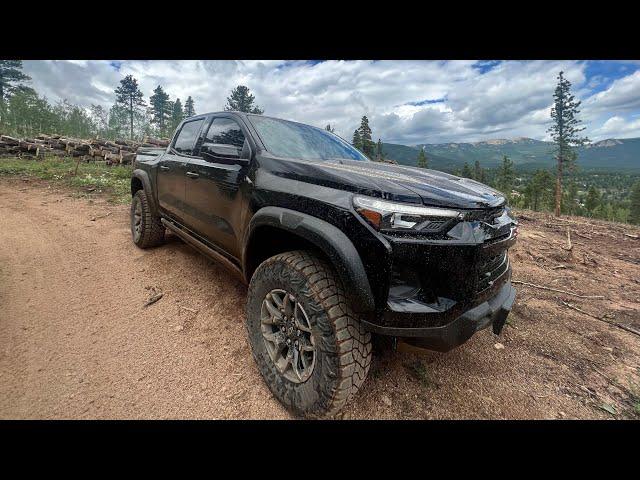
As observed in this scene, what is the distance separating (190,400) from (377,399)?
1.21 m

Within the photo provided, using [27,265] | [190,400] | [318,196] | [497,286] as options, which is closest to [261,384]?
[190,400]

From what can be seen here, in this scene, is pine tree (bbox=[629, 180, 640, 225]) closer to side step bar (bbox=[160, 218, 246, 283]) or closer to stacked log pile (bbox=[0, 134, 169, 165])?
stacked log pile (bbox=[0, 134, 169, 165])

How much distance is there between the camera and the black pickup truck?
1527 millimetres

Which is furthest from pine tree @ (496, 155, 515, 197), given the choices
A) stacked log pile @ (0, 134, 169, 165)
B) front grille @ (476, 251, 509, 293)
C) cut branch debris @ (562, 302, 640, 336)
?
front grille @ (476, 251, 509, 293)

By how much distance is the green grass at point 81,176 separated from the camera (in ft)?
28.1

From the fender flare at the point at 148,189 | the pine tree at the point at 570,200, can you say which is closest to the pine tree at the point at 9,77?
the fender flare at the point at 148,189

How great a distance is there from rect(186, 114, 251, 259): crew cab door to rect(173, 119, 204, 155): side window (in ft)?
0.83

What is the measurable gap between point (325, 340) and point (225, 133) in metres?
2.12

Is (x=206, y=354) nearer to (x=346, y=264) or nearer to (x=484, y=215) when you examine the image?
(x=346, y=264)

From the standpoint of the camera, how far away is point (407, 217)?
1.54m

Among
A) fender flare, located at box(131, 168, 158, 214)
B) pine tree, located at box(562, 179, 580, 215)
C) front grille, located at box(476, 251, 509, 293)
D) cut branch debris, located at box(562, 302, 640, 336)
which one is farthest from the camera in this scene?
pine tree, located at box(562, 179, 580, 215)

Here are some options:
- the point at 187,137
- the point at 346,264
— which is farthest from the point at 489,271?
the point at 187,137

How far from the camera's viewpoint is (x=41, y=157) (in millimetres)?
14016
